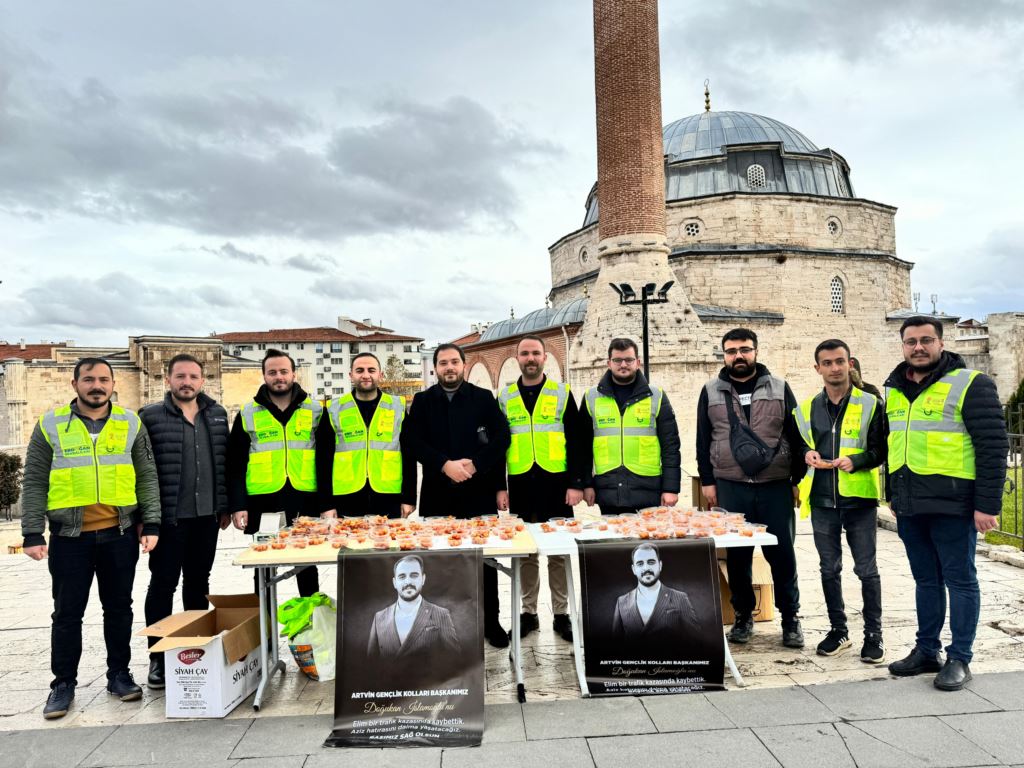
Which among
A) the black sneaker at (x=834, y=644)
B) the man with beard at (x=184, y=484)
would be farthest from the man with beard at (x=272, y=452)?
the black sneaker at (x=834, y=644)

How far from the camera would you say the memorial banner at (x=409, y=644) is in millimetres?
3566

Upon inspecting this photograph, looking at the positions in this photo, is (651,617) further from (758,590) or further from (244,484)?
(244,484)

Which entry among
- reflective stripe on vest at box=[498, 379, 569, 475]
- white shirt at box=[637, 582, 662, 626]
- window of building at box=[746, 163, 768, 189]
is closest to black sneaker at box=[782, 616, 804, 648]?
white shirt at box=[637, 582, 662, 626]

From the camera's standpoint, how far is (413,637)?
374 centimetres

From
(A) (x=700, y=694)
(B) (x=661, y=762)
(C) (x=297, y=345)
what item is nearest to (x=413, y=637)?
(B) (x=661, y=762)

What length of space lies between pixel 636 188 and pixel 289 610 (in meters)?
14.4

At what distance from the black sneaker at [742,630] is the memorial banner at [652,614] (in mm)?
855

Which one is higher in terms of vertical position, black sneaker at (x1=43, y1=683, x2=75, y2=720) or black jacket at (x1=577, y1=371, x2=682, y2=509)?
black jacket at (x1=577, y1=371, x2=682, y2=509)

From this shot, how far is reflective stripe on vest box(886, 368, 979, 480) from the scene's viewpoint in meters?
3.90

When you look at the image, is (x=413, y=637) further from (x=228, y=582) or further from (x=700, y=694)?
(x=228, y=582)

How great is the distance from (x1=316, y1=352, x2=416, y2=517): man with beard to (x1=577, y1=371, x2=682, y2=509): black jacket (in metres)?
1.44

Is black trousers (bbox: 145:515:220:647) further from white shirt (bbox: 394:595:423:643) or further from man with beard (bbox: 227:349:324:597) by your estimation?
white shirt (bbox: 394:595:423:643)

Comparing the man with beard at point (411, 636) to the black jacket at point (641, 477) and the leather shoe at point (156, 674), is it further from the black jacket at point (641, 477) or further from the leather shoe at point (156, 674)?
the black jacket at point (641, 477)

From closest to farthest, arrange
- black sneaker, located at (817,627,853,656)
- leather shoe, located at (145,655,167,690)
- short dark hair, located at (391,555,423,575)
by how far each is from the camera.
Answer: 1. short dark hair, located at (391,555,423,575)
2. leather shoe, located at (145,655,167,690)
3. black sneaker, located at (817,627,853,656)
